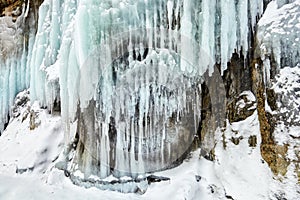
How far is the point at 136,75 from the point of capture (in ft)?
21.0

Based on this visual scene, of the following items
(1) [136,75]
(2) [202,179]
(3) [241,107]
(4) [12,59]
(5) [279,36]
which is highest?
(4) [12,59]

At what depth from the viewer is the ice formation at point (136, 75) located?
607cm

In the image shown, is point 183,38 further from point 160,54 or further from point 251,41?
point 251,41

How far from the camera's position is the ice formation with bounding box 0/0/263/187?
19.9 ft

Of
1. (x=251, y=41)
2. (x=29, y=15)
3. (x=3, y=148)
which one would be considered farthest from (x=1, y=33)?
(x=251, y=41)

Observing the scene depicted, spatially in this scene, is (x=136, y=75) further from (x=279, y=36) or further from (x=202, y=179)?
(x=279, y=36)

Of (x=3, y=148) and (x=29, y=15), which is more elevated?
(x=29, y=15)

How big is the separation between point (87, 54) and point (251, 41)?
2.90 meters

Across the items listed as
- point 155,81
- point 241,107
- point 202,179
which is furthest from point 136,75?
point 202,179

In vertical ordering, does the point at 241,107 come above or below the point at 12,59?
below

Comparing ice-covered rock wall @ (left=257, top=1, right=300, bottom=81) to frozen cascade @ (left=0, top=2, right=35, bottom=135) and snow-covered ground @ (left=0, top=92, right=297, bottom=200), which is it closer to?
snow-covered ground @ (left=0, top=92, right=297, bottom=200)

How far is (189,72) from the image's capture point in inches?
247

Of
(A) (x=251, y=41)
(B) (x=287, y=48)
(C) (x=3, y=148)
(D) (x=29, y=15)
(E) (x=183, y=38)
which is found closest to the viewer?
(B) (x=287, y=48)

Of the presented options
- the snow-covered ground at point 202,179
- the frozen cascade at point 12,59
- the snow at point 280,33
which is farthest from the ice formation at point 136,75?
the frozen cascade at point 12,59
